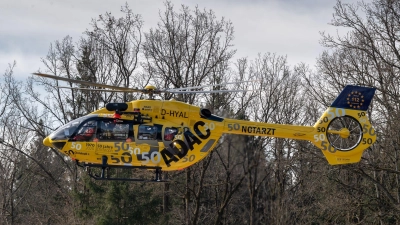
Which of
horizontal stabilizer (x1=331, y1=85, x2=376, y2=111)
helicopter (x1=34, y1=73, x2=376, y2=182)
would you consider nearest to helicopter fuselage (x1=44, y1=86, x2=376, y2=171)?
helicopter (x1=34, y1=73, x2=376, y2=182)

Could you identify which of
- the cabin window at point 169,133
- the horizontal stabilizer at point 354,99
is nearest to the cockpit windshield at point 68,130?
the cabin window at point 169,133

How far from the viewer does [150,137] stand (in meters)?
14.4

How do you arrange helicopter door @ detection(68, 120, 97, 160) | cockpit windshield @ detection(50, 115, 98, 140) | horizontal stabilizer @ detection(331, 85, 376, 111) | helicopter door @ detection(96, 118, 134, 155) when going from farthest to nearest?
1. horizontal stabilizer @ detection(331, 85, 376, 111)
2. cockpit windshield @ detection(50, 115, 98, 140)
3. helicopter door @ detection(68, 120, 97, 160)
4. helicopter door @ detection(96, 118, 134, 155)

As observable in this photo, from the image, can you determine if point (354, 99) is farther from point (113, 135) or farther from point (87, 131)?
point (87, 131)

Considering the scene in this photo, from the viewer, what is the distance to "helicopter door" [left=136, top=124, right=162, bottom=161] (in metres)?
14.4

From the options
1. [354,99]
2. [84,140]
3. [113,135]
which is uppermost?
[354,99]

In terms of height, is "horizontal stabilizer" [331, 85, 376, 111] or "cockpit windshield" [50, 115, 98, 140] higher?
"horizontal stabilizer" [331, 85, 376, 111]

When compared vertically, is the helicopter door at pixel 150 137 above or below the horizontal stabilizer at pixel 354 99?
below

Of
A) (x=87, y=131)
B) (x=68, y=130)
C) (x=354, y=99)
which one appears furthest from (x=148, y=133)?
(x=354, y=99)

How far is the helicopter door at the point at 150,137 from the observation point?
1437 cm

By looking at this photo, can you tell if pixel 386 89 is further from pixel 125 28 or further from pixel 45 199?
pixel 45 199

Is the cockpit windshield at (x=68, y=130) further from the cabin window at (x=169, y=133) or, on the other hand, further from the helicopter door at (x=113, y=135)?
the cabin window at (x=169, y=133)

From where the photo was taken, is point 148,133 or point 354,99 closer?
point 148,133

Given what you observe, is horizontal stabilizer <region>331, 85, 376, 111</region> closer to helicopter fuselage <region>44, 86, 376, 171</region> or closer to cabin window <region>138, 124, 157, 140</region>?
helicopter fuselage <region>44, 86, 376, 171</region>
